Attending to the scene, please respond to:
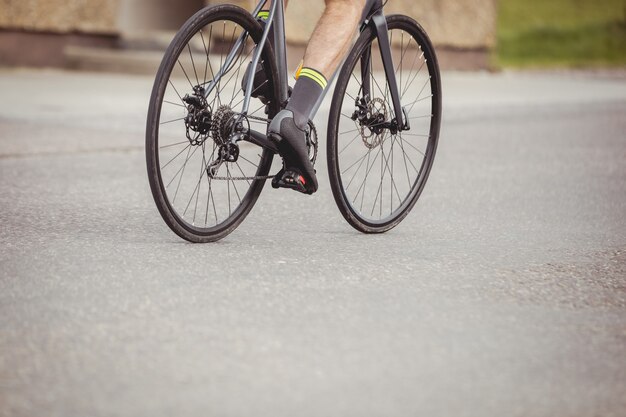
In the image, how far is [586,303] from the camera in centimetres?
462

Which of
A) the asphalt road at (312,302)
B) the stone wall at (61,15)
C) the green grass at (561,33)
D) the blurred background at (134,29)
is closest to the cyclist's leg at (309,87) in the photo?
the asphalt road at (312,302)

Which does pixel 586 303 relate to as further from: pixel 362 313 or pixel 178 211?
pixel 178 211

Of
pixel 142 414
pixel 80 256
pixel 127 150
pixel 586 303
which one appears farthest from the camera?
pixel 127 150

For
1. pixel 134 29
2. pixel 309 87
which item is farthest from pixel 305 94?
pixel 134 29

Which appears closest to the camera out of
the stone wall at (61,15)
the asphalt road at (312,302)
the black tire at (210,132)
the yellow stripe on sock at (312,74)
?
the asphalt road at (312,302)

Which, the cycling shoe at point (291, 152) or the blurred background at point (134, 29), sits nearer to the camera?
the cycling shoe at point (291, 152)

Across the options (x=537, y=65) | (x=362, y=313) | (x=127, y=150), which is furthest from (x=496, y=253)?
(x=537, y=65)

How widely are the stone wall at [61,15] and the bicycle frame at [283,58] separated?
9890 mm

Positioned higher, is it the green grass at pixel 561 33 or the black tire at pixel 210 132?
the green grass at pixel 561 33

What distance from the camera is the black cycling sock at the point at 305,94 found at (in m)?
5.26

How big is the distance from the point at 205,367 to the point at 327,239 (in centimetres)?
215

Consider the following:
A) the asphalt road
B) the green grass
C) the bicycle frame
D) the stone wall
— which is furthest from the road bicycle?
the green grass

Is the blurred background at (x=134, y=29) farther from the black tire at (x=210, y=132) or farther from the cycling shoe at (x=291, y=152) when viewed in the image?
the cycling shoe at (x=291, y=152)

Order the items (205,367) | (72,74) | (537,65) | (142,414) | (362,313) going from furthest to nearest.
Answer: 1. (537,65)
2. (72,74)
3. (362,313)
4. (205,367)
5. (142,414)
